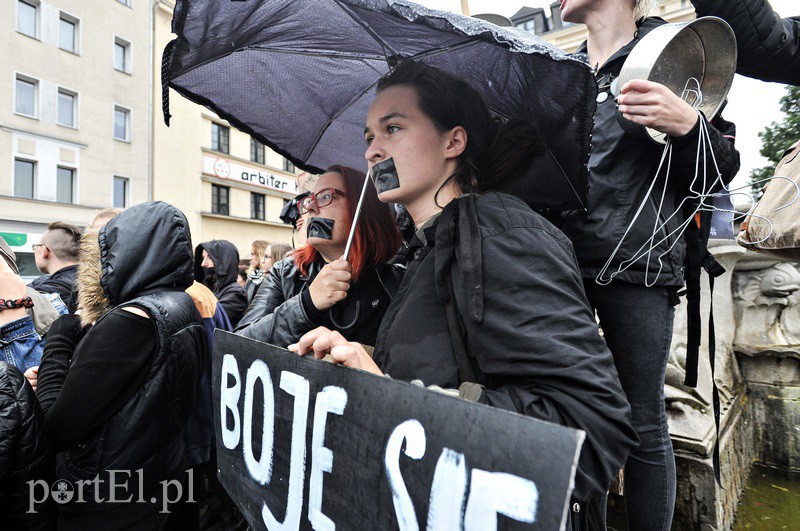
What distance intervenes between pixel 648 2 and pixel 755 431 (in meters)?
3.26

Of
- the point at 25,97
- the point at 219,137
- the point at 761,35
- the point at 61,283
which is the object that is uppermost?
the point at 219,137

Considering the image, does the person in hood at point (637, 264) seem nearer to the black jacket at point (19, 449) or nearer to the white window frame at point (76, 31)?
the black jacket at point (19, 449)

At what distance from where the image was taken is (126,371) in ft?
5.61

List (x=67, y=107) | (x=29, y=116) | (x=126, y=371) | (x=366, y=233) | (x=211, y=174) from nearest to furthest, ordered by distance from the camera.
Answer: (x=126, y=371) → (x=366, y=233) → (x=29, y=116) → (x=67, y=107) → (x=211, y=174)

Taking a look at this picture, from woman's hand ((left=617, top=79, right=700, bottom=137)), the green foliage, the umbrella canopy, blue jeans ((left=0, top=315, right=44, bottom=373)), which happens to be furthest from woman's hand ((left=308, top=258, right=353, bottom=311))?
the green foliage

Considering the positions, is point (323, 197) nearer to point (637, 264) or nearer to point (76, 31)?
point (637, 264)

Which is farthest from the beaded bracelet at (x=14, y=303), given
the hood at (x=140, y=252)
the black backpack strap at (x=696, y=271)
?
the black backpack strap at (x=696, y=271)

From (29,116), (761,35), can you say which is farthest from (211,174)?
(761,35)

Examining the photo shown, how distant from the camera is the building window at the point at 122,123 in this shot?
2098 cm

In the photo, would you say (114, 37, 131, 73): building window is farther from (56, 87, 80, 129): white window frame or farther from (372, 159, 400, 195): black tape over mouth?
(372, 159, 400, 195): black tape over mouth

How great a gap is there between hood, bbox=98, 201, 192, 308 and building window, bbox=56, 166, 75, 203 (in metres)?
20.6

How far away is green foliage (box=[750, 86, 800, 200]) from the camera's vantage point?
37.0 ft

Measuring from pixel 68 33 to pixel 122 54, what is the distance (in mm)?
2126

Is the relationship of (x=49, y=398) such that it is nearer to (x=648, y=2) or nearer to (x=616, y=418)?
(x=616, y=418)
